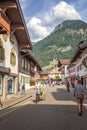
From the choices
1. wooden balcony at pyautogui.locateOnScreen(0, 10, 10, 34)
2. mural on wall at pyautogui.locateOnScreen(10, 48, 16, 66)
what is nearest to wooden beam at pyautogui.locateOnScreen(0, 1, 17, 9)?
A: wooden balcony at pyautogui.locateOnScreen(0, 10, 10, 34)

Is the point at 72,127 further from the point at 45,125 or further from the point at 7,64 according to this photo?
the point at 7,64

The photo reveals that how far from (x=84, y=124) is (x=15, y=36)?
18.9 metres

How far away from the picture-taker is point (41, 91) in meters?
24.1

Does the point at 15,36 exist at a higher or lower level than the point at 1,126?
higher

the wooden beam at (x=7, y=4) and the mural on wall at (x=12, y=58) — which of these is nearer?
the wooden beam at (x=7, y=4)

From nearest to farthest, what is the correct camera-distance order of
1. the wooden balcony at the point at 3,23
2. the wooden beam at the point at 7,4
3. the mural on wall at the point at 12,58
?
the wooden balcony at the point at 3,23 < the wooden beam at the point at 7,4 < the mural on wall at the point at 12,58

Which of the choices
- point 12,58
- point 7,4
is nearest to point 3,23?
point 7,4

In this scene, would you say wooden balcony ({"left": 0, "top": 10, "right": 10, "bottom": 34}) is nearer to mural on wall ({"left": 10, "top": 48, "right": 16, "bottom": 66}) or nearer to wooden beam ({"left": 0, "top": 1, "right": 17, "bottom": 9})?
wooden beam ({"left": 0, "top": 1, "right": 17, "bottom": 9})

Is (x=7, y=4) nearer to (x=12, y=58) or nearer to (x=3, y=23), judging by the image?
(x=3, y=23)

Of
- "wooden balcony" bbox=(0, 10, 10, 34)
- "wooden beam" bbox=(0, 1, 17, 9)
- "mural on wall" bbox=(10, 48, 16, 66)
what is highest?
"wooden beam" bbox=(0, 1, 17, 9)

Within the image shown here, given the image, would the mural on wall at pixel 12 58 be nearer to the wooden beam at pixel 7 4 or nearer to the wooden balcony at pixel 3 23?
the wooden beam at pixel 7 4

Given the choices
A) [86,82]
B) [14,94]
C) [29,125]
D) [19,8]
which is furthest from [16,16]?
[86,82]

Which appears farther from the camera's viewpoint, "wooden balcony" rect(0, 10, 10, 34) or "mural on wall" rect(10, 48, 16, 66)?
"mural on wall" rect(10, 48, 16, 66)

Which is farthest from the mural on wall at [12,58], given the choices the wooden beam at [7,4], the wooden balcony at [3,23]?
the wooden balcony at [3,23]
